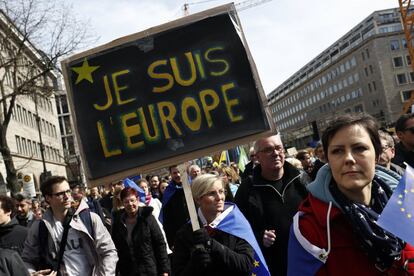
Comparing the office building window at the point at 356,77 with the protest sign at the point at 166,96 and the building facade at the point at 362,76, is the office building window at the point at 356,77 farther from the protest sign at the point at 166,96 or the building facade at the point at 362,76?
the protest sign at the point at 166,96

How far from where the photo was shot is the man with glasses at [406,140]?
17.8ft

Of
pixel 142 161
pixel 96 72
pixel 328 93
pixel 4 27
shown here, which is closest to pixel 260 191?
pixel 142 161

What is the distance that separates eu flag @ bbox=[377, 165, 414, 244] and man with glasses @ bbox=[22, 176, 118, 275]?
3.32 metres

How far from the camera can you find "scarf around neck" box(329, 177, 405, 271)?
209 centimetres

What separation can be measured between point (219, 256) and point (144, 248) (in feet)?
8.65

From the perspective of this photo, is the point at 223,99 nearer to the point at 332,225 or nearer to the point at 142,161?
the point at 142,161

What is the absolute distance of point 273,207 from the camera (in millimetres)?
4242

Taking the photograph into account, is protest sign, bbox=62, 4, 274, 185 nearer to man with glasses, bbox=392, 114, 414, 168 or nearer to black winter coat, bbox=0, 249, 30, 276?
black winter coat, bbox=0, 249, 30, 276

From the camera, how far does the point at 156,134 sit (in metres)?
3.47

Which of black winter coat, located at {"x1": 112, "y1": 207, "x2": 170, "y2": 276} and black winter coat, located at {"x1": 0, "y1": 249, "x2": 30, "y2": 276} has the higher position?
black winter coat, located at {"x1": 0, "y1": 249, "x2": 30, "y2": 276}

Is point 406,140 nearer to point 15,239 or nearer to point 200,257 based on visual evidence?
point 200,257

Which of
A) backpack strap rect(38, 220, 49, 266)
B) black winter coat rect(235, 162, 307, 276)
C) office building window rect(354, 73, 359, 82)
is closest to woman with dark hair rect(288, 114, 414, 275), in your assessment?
black winter coat rect(235, 162, 307, 276)

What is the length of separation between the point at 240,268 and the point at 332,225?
1498 millimetres

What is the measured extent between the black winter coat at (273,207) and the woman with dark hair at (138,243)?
1878 millimetres
